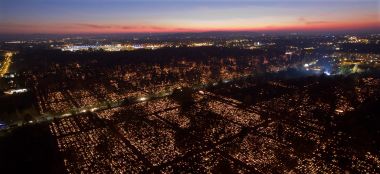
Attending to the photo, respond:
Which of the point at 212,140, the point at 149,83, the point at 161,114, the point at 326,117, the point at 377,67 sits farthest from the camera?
the point at 377,67

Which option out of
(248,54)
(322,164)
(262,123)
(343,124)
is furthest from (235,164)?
(248,54)

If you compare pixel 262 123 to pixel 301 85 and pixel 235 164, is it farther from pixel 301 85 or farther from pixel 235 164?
pixel 301 85

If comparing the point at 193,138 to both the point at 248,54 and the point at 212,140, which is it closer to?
the point at 212,140

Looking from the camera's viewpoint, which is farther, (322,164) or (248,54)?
A: (248,54)

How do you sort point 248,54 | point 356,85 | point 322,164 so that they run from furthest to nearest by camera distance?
point 248,54, point 356,85, point 322,164

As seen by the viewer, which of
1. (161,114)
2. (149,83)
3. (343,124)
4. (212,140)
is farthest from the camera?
(149,83)

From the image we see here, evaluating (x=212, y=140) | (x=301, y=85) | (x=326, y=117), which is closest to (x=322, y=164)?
(x=212, y=140)

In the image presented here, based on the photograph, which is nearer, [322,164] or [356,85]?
[322,164]

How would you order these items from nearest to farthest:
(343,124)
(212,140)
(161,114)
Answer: (212,140) → (343,124) → (161,114)
